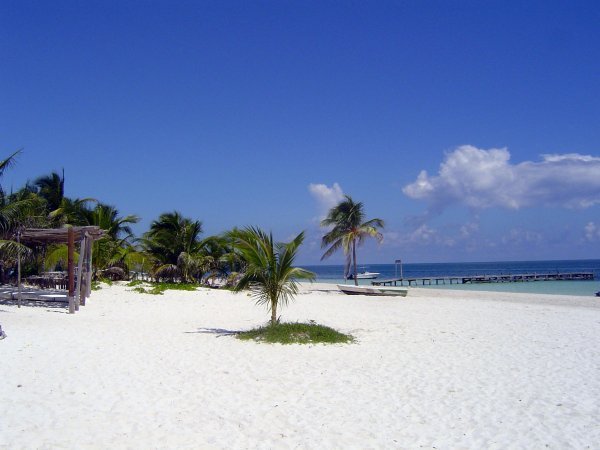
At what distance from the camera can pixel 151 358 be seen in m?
8.42

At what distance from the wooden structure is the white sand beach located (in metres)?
1.86

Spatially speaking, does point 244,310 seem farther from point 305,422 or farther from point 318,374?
point 305,422

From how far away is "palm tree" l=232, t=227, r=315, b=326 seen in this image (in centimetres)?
1068

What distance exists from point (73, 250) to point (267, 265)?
7733 millimetres

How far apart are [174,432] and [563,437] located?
3.95 metres

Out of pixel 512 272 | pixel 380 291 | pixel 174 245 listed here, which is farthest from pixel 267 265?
pixel 512 272

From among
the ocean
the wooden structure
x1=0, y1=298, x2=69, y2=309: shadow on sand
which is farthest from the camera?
the ocean

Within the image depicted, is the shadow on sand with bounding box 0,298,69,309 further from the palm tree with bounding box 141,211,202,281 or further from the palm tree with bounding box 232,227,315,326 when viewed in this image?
the palm tree with bounding box 141,211,202,281

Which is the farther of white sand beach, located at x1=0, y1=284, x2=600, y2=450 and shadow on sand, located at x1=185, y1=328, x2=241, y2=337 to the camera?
shadow on sand, located at x1=185, y1=328, x2=241, y2=337

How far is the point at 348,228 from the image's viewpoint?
2956 centimetres

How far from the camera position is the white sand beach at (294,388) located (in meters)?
5.02

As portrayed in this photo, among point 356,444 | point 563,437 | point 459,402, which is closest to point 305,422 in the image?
point 356,444

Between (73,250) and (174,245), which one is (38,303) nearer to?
(73,250)

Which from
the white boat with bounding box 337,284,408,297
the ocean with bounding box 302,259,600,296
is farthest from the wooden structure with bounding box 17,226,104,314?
the ocean with bounding box 302,259,600,296
